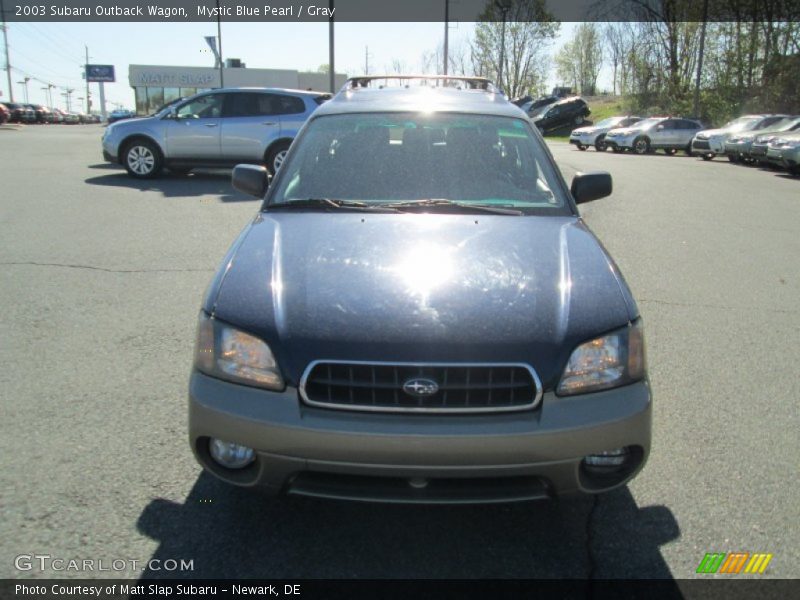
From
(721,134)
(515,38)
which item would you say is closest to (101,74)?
(515,38)

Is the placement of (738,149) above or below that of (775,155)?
above

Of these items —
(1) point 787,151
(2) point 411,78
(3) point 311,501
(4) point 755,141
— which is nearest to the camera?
(3) point 311,501

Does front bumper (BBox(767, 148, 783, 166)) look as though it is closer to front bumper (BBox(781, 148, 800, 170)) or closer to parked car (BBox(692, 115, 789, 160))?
front bumper (BBox(781, 148, 800, 170))

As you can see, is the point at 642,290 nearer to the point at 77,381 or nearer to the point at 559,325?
the point at 559,325

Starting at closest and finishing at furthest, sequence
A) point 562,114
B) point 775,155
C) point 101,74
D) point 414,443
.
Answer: point 414,443, point 775,155, point 562,114, point 101,74

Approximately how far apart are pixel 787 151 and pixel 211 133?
595 inches

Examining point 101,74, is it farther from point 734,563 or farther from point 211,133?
point 734,563

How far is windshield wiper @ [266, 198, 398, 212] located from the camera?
347 centimetres

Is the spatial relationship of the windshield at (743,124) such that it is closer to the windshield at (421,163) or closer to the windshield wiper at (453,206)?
the windshield at (421,163)

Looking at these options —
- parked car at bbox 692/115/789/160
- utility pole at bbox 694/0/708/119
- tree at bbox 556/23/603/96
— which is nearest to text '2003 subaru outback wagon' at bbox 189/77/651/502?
parked car at bbox 692/115/789/160

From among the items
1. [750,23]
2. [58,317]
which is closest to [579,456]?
[58,317]

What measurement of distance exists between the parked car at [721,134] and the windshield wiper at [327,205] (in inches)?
953

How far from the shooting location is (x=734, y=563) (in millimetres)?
2613

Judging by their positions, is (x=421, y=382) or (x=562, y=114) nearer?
(x=421, y=382)
